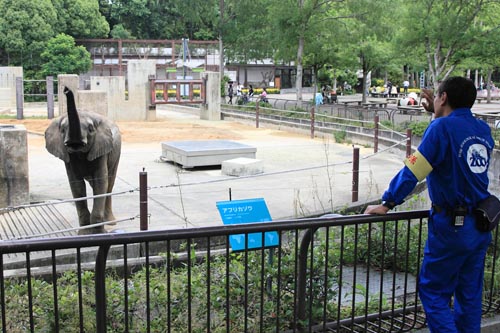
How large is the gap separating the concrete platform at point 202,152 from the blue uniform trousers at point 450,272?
1307cm

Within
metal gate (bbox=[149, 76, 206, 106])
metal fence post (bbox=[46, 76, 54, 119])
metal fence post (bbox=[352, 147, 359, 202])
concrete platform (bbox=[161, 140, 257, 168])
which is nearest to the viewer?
metal fence post (bbox=[352, 147, 359, 202])

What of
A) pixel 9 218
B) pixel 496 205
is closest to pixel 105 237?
pixel 496 205

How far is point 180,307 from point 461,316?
1991 mm

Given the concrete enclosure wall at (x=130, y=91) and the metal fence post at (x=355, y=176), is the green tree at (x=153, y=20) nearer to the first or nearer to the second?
the concrete enclosure wall at (x=130, y=91)

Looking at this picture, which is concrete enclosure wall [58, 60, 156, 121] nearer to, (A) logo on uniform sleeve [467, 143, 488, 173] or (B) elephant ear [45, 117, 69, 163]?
(B) elephant ear [45, 117, 69, 163]

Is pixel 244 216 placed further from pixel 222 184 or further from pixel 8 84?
pixel 8 84

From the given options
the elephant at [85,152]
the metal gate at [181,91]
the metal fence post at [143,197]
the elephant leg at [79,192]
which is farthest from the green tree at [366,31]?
the metal fence post at [143,197]

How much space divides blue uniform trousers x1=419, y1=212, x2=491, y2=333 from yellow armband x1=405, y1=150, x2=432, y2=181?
12.1 inches

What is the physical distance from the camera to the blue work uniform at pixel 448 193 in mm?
4047

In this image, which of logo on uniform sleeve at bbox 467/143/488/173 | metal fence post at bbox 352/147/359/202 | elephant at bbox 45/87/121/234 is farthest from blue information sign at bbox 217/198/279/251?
metal fence post at bbox 352/147/359/202

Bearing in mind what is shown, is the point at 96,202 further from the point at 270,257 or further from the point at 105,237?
the point at 105,237

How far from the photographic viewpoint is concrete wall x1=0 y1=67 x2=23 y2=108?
1616 inches

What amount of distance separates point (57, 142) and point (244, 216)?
5639 millimetres

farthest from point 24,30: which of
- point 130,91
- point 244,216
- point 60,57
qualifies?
point 244,216
